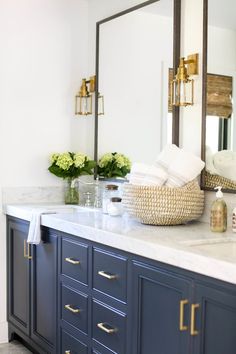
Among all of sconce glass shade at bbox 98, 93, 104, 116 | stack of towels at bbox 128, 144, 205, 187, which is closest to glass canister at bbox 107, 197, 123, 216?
stack of towels at bbox 128, 144, 205, 187

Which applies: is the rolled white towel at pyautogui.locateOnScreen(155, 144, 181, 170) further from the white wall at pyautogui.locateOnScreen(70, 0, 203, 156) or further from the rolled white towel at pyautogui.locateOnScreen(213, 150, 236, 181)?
the rolled white towel at pyautogui.locateOnScreen(213, 150, 236, 181)

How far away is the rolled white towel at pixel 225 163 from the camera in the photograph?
2.55 metres

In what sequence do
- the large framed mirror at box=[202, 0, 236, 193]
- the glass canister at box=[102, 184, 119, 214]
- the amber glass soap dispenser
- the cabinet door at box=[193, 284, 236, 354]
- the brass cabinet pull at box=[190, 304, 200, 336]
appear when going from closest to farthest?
the cabinet door at box=[193, 284, 236, 354] → the brass cabinet pull at box=[190, 304, 200, 336] → the amber glass soap dispenser → the large framed mirror at box=[202, 0, 236, 193] → the glass canister at box=[102, 184, 119, 214]

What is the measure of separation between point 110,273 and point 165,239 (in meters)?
0.35

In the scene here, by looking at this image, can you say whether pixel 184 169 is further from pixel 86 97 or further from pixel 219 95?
pixel 86 97

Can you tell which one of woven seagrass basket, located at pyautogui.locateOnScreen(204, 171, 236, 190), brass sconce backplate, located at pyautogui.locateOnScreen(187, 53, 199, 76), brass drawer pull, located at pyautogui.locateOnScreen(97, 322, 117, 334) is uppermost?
brass sconce backplate, located at pyautogui.locateOnScreen(187, 53, 199, 76)

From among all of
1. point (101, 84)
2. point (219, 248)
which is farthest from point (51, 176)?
point (219, 248)

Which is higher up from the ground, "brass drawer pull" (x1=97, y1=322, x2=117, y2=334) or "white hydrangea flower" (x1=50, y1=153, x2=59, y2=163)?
"white hydrangea flower" (x1=50, y1=153, x2=59, y2=163)

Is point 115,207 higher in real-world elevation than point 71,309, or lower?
higher

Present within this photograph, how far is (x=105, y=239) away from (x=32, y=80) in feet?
5.53

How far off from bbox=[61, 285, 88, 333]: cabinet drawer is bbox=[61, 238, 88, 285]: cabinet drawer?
3.5 inches

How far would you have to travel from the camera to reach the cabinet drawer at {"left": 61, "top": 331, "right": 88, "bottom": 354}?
2.66 m

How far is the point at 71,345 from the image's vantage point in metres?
2.78

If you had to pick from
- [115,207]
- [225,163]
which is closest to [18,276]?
[115,207]
